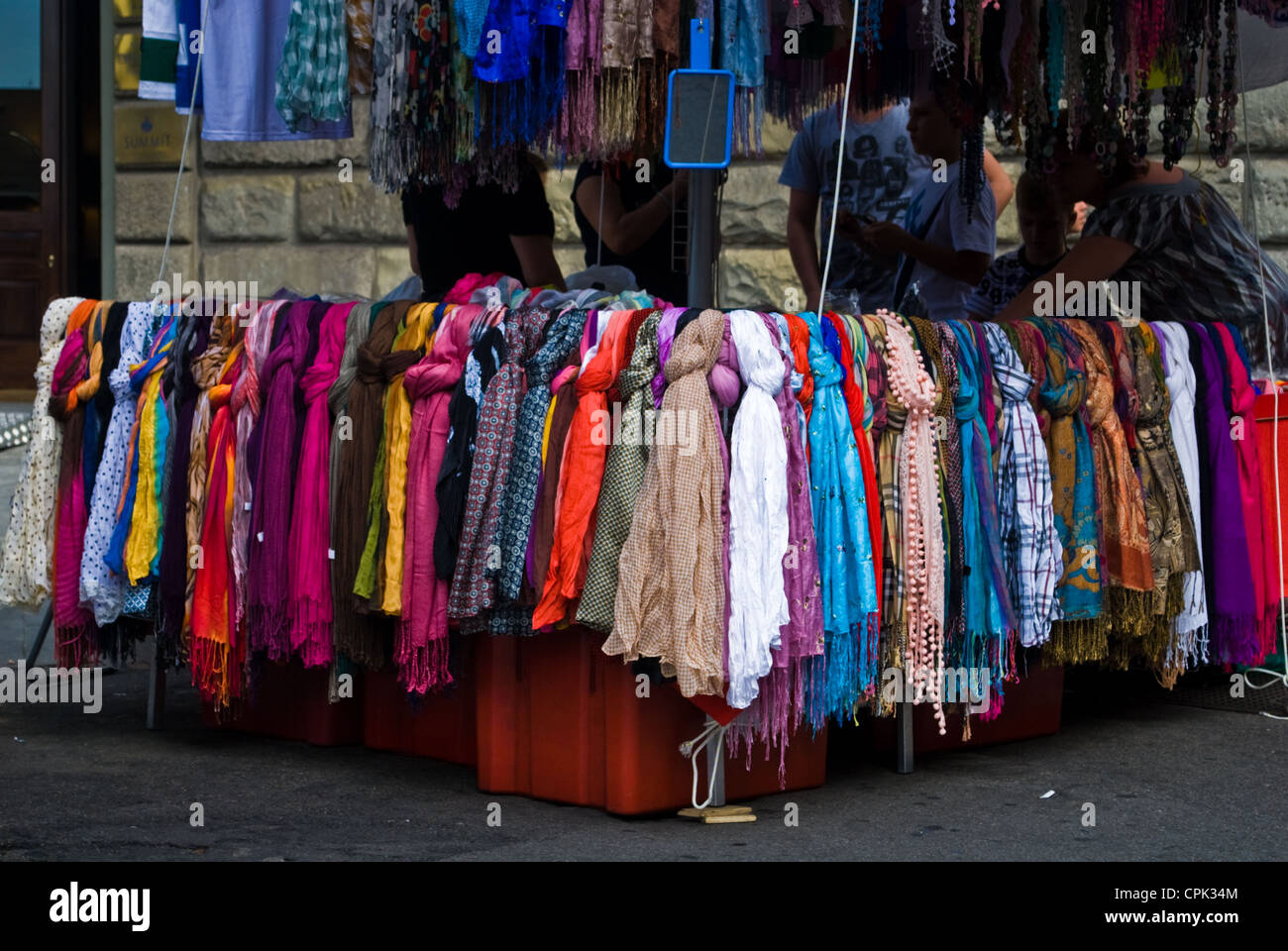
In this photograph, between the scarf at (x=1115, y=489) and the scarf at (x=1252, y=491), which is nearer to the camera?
the scarf at (x=1115, y=489)

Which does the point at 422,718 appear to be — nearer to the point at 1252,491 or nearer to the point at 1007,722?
the point at 1007,722

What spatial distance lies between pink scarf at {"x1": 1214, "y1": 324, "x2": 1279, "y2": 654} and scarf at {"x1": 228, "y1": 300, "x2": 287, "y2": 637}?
2.92m

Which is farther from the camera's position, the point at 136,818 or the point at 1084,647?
the point at 1084,647

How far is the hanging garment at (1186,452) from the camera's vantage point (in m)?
5.55

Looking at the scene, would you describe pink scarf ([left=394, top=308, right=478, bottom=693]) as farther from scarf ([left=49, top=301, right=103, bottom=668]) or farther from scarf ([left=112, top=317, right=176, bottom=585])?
scarf ([left=49, top=301, right=103, bottom=668])

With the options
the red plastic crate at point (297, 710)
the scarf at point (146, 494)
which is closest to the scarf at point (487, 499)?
the red plastic crate at point (297, 710)

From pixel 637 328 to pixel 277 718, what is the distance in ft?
6.46

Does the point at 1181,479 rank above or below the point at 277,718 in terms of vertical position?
above

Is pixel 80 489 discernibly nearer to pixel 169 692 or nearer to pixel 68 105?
pixel 169 692

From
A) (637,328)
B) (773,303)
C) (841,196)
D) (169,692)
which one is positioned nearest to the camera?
(637,328)

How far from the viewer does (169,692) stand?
6.55m

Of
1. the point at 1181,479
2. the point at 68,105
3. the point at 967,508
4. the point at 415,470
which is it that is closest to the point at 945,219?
the point at 1181,479

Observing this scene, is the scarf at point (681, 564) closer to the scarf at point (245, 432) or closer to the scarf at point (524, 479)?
the scarf at point (524, 479)

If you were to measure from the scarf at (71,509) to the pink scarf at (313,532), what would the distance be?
820 millimetres
